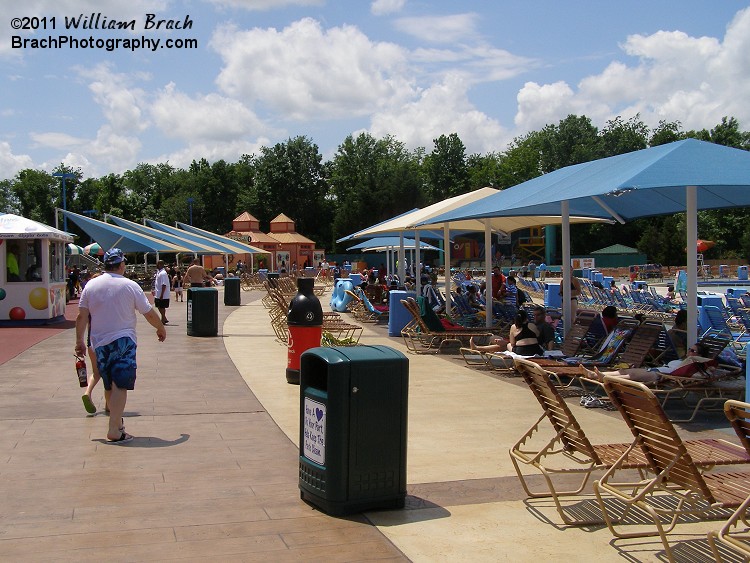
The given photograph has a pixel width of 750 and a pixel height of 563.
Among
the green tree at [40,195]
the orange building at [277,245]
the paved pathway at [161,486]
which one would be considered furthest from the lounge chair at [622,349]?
the green tree at [40,195]

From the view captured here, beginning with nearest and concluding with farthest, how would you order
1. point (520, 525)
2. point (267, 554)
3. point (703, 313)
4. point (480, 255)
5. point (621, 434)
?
point (267, 554) → point (520, 525) → point (621, 434) → point (703, 313) → point (480, 255)

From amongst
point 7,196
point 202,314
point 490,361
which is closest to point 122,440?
point 490,361

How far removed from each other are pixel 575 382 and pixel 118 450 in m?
5.97

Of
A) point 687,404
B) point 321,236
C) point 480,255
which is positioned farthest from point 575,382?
point 321,236

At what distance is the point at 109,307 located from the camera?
277 inches

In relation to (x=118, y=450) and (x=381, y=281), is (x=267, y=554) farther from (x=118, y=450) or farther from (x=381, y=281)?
(x=381, y=281)

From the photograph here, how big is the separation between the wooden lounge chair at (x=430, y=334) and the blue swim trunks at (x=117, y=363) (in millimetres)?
7451

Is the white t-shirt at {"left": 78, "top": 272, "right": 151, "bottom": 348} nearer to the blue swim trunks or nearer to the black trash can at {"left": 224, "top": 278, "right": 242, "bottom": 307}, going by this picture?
the blue swim trunks

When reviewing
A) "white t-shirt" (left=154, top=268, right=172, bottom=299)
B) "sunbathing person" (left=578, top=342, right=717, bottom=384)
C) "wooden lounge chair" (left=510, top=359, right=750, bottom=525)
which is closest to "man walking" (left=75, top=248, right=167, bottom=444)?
"wooden lounge chair" (left=510, top=359, right=750, bottom=525)

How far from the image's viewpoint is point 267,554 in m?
4.41

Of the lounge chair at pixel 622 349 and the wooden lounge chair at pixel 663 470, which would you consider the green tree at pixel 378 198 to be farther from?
the wooden lounge chair at pixel 663 470

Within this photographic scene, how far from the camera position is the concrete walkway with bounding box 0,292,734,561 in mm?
4527

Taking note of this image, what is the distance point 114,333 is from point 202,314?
988 cm

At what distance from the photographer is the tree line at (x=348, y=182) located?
73.4m
